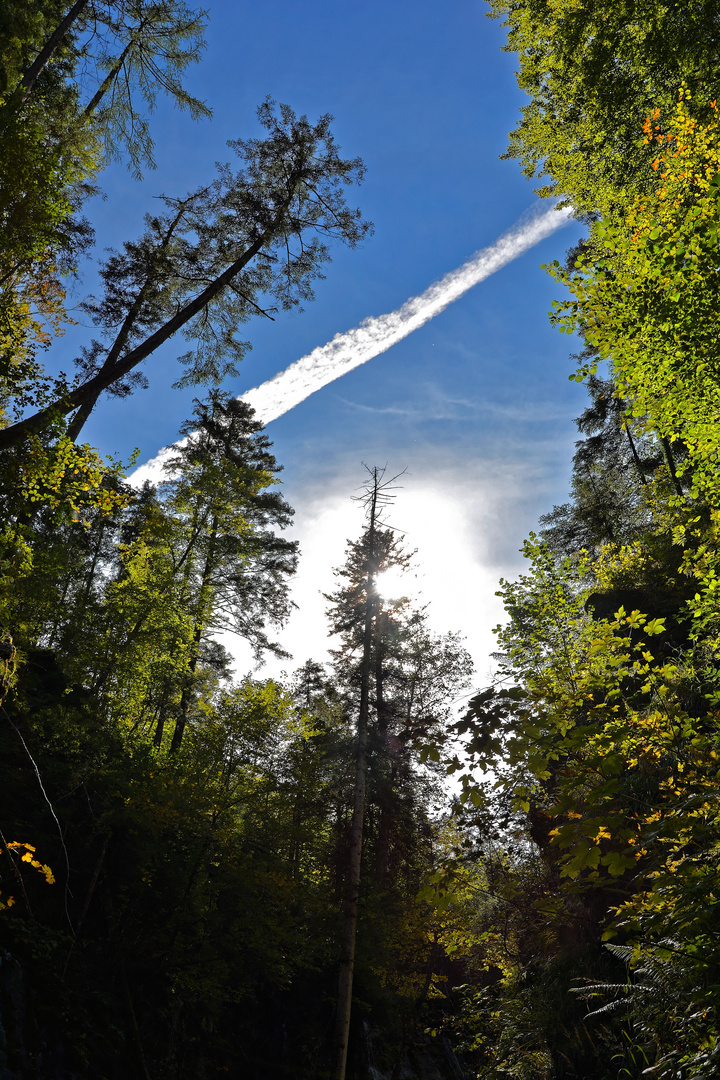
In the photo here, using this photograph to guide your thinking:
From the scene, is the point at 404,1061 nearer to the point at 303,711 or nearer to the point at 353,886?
the point at 353,886

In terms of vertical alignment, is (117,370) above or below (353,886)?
above

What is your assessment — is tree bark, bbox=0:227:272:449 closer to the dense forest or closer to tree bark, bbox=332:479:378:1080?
the dense forest

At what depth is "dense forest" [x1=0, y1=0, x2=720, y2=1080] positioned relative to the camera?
4.36 m

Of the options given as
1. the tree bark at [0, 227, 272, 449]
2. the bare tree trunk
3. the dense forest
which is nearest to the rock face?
the dense forest

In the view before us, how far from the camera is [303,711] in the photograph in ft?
45.6

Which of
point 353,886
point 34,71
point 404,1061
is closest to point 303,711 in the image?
point 353,886

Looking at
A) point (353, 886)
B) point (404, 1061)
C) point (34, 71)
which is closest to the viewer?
point (34, 71)

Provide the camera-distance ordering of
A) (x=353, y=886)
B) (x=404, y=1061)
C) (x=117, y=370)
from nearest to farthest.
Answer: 1. (x=117, y=370)
2. (x=353, y=886)
3. (x=404, y=1061)

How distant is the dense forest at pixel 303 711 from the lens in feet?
14.3

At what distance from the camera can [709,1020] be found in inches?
103

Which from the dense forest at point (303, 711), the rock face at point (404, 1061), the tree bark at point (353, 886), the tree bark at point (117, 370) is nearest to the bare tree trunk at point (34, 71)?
the dense forest at point (303, 711)

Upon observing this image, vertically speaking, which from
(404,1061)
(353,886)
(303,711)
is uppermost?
(303,711)

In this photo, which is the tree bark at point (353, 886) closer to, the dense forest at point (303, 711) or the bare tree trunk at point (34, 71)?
the dense forest at point (303, 711)

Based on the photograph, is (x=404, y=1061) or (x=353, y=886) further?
(x=404, y=1061)
